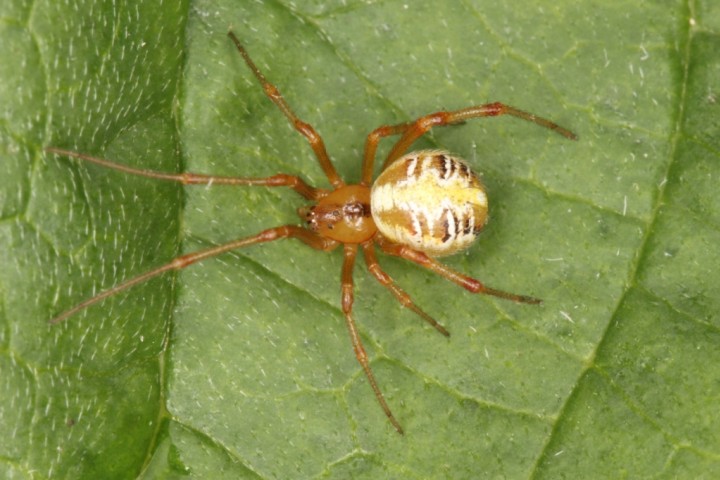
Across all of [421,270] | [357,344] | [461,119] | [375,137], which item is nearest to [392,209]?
[375,137]

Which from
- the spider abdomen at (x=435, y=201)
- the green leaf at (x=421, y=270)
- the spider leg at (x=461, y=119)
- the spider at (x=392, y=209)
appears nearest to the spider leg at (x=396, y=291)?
the spider at (x=392, y=209)

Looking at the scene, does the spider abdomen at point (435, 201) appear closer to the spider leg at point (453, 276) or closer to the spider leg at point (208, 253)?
the spider leg at point (453, 276)

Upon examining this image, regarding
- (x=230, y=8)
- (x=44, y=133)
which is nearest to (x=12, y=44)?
(x=44, y=133)

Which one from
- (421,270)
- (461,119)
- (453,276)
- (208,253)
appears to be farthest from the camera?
(421,270)

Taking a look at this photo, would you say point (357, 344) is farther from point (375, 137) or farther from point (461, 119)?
point (461, 119)

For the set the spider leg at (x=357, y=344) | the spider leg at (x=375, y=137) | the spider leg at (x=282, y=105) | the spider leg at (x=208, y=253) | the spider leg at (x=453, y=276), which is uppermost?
the spider leg at (x=282, y=105)

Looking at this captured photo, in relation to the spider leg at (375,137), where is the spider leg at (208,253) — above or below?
below

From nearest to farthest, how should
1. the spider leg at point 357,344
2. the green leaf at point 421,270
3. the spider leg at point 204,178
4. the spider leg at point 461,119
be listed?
the spider leg at point 204,178 < the green leaf at point 421,270 < the spider leg at point 357,344 < the spider leg at point 461,119
